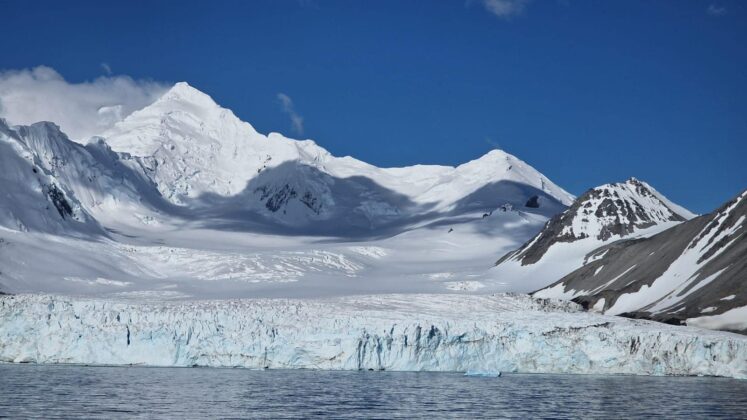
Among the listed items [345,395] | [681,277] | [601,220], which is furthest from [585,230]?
[345,395]

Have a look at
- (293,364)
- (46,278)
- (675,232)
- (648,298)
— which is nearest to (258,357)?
(293,364)

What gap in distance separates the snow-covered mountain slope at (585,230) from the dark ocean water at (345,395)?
379ft

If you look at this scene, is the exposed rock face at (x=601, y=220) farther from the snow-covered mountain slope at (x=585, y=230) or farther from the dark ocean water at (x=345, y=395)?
the dark ocean water at (x=345, y=395)

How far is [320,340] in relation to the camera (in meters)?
67.3

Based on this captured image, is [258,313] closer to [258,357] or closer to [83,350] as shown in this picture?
[258,357]

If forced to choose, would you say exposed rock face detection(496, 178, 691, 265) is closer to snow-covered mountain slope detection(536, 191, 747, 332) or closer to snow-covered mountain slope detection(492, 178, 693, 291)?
snow-covered mountain slope detection(492, 178, 693, 291)

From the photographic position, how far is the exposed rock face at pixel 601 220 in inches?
7362

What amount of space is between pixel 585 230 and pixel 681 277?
82009 millimetres

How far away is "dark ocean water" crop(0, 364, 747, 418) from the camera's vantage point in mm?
43062

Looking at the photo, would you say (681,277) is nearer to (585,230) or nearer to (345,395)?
(345,395)

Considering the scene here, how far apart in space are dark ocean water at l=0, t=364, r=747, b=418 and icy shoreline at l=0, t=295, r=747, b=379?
2.00 meters

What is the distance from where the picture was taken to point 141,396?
48.0 m

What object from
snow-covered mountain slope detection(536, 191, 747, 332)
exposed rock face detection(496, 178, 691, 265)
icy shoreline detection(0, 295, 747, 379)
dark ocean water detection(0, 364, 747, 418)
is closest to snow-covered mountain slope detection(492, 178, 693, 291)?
exposed rock face detection(496, 178, 691, 265)

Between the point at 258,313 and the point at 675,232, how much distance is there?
259 feet
